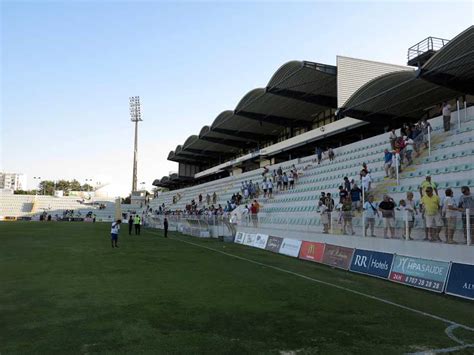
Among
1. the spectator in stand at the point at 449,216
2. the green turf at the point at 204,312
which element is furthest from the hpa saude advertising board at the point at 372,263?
the spectator in stand at the point at 449,216

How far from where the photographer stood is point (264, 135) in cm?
4978

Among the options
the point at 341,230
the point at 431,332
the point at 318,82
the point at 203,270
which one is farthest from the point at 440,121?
the point at 431,332

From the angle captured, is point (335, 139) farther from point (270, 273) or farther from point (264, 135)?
point (270, 273)

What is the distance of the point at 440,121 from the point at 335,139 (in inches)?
569

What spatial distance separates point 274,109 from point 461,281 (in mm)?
31198

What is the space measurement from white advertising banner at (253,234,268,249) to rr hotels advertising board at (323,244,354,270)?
5.30 meters

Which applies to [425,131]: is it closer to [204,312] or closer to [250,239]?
[250,239]

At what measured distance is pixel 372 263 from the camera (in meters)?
12.5

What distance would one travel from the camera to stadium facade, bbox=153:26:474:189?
21094 mm

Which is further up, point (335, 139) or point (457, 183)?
point (335, 139)

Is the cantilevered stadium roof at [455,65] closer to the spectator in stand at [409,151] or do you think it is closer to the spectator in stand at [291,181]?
the spectator in stand at [409,151]

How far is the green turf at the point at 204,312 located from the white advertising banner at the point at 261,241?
7.00 m

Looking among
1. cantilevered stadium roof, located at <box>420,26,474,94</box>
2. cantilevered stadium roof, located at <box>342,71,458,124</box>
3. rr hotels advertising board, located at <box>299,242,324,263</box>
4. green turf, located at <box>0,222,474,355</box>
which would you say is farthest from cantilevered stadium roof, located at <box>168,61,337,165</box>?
green turf, located at <box>0,222,474,355</box>

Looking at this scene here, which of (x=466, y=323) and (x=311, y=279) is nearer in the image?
(x=466, y=323)
